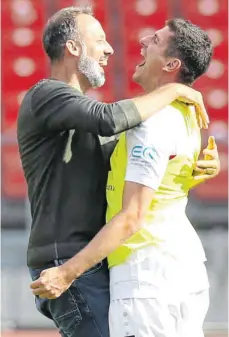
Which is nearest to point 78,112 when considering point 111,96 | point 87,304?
point 87,304

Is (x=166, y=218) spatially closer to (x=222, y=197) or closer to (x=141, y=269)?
(x=141, y=269)

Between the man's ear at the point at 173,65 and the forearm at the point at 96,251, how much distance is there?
0.52m

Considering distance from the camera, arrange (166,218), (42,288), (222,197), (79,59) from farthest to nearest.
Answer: (222,197)
(79,59)
(166,218)
(42,288)

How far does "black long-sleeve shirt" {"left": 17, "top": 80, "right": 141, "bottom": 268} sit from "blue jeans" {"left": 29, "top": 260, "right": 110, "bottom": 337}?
0.23 ft

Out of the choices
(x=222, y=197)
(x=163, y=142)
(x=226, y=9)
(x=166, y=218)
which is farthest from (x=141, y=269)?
(x=226, y=9)

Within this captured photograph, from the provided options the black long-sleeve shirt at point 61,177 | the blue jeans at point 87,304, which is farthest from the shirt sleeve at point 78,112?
the blue jeans at point 87,304

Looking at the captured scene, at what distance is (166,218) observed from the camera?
299 centimetres

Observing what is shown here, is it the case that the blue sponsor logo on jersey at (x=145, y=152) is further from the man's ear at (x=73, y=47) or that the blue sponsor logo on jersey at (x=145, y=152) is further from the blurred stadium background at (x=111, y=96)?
the blurred stadium background at (x=111, y=96)

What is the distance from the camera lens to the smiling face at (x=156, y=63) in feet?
10.1

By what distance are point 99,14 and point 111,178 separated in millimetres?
4800

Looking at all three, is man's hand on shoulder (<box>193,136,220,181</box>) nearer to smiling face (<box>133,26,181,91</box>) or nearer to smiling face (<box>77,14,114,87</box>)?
smiling face (<box>133,26,181,91</box>)

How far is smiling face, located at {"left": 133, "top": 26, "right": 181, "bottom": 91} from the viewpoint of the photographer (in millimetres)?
3088

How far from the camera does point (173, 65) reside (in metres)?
3.08

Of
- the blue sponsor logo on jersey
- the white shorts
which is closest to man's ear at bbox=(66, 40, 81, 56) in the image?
the blue sponsor logo on jersey
